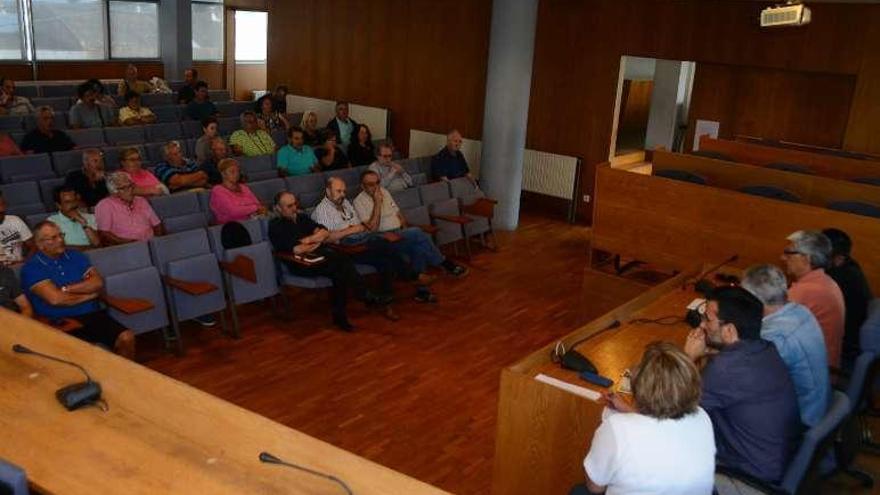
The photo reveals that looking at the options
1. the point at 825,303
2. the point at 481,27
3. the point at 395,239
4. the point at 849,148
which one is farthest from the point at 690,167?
the point at 481,27

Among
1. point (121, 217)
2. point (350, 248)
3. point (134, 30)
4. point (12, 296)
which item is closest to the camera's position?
point (12, 296)

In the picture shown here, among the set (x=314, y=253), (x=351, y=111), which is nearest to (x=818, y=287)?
(x=314, y=253)

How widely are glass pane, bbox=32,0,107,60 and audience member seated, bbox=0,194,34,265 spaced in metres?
9.04

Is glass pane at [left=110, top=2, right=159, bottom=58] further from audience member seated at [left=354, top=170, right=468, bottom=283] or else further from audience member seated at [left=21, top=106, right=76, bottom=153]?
audience member seated at [left=354, top=170, right=468, bottom=283]

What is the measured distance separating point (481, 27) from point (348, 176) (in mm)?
3727

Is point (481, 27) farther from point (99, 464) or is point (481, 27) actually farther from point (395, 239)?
point (99, 464)

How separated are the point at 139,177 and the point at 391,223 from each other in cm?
226

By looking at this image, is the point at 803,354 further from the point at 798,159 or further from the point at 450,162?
the point at 450,162

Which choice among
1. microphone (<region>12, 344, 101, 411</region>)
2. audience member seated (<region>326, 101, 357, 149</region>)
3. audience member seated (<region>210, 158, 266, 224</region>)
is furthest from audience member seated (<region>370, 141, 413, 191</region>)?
microphone (<region>12, 344, 101, 411</region>)

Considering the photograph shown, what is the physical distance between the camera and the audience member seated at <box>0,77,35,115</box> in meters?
9.45

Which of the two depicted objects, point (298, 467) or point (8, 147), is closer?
point (298, 467)

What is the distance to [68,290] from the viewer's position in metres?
4.77

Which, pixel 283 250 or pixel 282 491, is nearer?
pixel 282 491

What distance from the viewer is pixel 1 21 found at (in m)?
12.7
